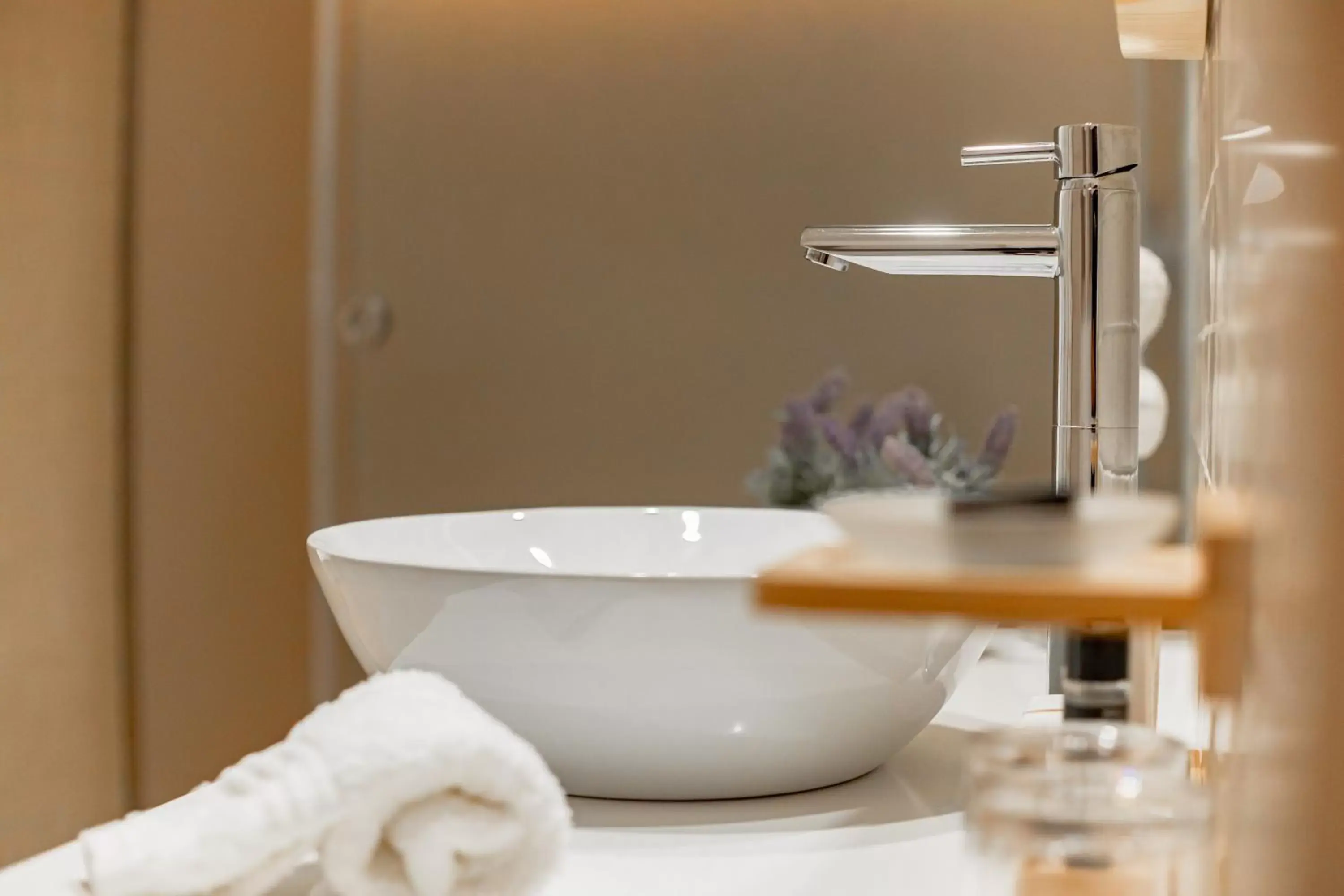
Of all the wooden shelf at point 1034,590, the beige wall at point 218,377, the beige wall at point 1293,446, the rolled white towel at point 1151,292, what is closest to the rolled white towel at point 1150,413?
the rolled white towel at point 1151,292

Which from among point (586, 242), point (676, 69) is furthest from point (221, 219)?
point (676, 69)

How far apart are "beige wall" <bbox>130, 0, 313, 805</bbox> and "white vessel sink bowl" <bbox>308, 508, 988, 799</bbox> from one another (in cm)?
114

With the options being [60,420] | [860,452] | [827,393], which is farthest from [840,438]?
[60,420]

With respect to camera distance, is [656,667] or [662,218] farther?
[662,218]

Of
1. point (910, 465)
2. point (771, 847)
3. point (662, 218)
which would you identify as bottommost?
point (771, 847)

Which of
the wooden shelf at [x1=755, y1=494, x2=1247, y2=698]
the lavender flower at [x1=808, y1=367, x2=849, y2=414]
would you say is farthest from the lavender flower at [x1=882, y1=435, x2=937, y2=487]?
the wooden shelf at [x1=755, y1=494, x2=1247, y2=698]

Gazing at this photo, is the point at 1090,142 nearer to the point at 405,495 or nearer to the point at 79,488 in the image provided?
the point at 405,495

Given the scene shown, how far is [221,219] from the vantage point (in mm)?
1636

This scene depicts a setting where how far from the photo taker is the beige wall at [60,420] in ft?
5.12

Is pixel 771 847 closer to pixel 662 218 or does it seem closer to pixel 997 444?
pixel 997 444

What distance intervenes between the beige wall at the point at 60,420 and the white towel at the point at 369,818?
133 centimetres

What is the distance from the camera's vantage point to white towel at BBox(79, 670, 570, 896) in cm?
36

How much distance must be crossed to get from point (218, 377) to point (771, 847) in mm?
1339

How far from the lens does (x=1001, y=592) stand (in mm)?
203
